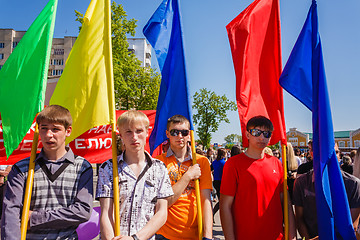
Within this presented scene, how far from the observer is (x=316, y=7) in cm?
319

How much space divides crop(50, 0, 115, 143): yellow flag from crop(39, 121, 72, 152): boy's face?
33 cm

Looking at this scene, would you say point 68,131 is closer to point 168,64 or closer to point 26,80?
point 26,80

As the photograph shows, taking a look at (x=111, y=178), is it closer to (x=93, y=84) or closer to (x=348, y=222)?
(x=93, y=84)

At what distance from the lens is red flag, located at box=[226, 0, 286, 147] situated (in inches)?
139

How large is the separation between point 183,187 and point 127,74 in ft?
57.2

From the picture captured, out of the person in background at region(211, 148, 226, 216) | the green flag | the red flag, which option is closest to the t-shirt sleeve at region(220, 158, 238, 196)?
the red flag

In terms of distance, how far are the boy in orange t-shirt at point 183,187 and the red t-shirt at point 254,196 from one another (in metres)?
0.24

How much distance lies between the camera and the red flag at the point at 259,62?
3525 millimetres

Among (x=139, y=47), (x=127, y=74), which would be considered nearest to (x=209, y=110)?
(x=127, y=74)

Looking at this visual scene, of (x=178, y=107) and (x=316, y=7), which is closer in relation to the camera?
(x=316, y=7)

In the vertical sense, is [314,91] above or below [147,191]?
above

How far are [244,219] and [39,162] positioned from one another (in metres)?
1.93

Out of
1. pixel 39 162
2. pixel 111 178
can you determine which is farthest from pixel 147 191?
pixel 39 162

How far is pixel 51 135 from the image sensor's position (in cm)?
259
